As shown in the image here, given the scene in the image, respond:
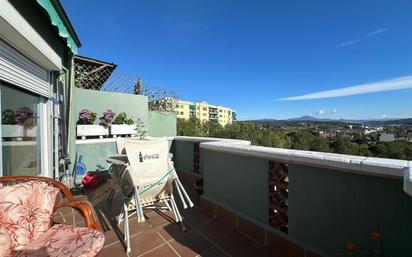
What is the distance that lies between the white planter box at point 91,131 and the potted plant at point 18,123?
3.23ft

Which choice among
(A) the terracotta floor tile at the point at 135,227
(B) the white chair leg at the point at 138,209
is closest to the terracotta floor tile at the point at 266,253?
(B) the white chair leg at the point at 138,209

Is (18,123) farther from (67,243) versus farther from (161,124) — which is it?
(161,124)

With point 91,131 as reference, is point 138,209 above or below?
below

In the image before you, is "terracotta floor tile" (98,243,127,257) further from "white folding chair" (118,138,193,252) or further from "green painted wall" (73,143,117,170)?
"green painted wall" (73,143,117,170)

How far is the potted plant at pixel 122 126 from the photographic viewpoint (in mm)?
4743

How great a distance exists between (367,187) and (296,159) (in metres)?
0.51

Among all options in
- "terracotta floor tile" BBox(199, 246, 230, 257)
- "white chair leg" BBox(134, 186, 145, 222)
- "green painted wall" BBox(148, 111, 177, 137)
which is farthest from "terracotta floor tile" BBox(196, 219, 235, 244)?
"green painted wall" BBox(148, 111, 177, 137)

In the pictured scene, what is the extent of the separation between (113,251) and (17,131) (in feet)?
6.86

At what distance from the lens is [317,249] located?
5.53ft

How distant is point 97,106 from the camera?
15.4 feet

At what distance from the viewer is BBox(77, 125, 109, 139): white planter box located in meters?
4.30

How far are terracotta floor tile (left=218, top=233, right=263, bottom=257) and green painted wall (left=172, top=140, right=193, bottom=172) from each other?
88.7 inches

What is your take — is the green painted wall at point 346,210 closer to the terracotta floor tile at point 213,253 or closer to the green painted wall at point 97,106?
the terracotta floor tile at point 213,253

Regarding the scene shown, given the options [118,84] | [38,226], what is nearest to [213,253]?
[38,226]
